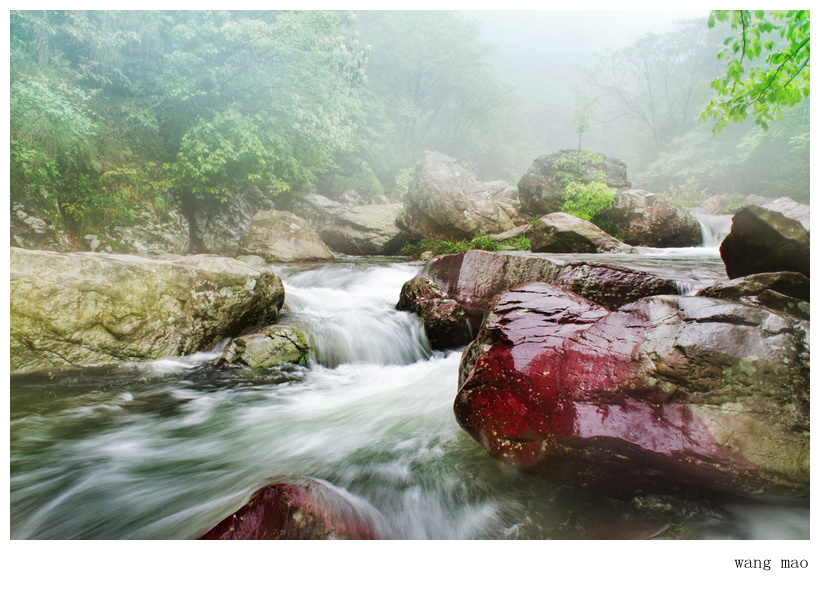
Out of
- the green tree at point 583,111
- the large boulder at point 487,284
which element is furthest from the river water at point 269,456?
the green tree at point 583,111

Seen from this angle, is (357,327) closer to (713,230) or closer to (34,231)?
(34,231)

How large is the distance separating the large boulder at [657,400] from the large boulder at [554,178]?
11623 mm

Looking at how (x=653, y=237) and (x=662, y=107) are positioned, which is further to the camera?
(x=662, y=107)

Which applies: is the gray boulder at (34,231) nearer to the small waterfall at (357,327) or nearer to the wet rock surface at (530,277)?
the small waterfall at (357,327)

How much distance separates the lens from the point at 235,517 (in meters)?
1.44

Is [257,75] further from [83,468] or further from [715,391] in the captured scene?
[715,391]

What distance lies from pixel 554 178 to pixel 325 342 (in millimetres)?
11540

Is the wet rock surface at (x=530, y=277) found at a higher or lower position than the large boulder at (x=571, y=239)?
lower

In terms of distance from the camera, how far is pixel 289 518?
4.75 feet

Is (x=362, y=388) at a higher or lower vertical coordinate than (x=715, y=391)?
lower

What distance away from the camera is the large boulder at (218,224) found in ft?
35.2

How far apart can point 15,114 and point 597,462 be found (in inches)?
335

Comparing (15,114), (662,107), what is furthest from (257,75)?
(662,107)

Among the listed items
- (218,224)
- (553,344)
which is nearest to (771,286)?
(553,344)
